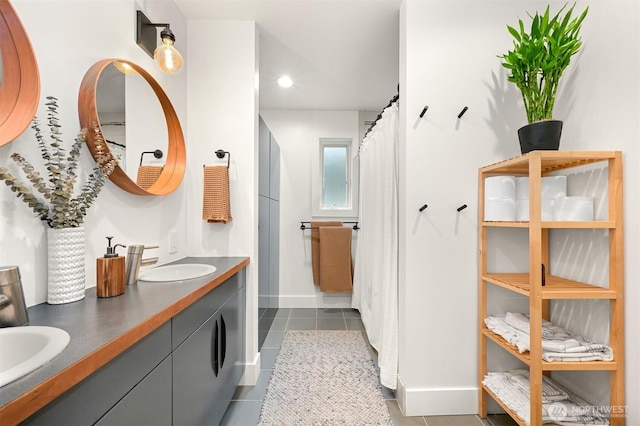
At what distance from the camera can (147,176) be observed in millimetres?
1420

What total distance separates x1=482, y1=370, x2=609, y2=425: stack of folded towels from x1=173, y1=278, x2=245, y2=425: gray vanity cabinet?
4.46 feet

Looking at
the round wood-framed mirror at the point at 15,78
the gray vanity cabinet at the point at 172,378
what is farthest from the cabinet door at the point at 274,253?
the round wood-framed mirror at the point at 15,78

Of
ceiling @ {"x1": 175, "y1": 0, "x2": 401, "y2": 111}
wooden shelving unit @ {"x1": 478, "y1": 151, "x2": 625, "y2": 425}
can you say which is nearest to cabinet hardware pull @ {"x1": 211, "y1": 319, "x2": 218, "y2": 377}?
wooden shelving unit @ {"x1": 478, "y1": 151, "x2": 625, "y2": 425}

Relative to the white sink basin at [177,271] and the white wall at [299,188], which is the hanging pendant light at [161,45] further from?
the white wall at [299,188]

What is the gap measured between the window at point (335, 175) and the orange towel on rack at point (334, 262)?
490 millimetres

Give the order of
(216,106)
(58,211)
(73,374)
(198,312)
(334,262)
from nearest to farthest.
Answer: (73,374) → (58,211) → (198,312) → (216,106) → (334,262)

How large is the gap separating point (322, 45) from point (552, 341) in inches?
87.4

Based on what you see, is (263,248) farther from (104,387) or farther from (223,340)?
(104,387)

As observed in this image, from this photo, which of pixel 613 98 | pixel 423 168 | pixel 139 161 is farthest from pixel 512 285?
pixel 139 161

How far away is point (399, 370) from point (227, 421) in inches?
39.1

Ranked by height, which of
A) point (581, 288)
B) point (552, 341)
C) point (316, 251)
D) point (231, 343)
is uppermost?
point (581, 288)

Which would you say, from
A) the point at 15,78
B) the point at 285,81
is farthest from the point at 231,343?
the point at 285,81

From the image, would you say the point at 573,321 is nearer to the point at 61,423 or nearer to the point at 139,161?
the point at 61,423

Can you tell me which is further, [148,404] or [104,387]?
[148,404]
